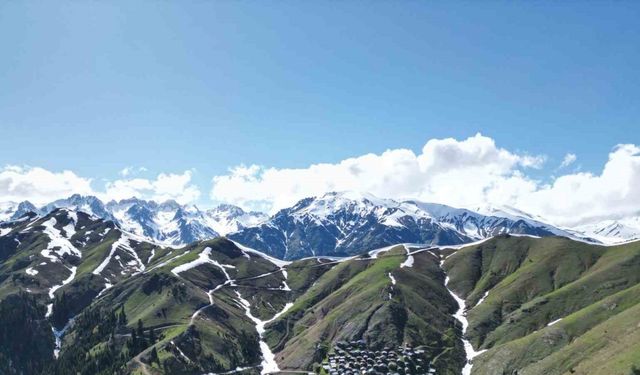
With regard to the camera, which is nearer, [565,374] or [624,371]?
[624,371]

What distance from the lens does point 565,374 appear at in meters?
181

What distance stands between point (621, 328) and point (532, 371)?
111 ft

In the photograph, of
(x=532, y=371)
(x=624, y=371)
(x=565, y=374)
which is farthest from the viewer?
(x=532, y=371)

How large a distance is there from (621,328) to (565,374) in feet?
88.6

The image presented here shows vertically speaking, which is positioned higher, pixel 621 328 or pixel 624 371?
pixel 621 328

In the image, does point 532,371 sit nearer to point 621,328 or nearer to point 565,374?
point 565,374

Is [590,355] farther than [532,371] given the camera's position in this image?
No

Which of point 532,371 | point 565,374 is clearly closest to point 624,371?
point 565,374

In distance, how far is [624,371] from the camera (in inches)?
6176

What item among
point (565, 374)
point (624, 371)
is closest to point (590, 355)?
point (565, 374)

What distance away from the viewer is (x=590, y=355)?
18300cm

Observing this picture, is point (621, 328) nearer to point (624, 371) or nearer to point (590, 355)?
point (590, 355)

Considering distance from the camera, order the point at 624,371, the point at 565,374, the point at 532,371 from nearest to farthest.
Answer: the point at 624,371 → the point at 565,374 → the point at 532,371

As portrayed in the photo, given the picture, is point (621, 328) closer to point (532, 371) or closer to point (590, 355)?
point (590, 355)
